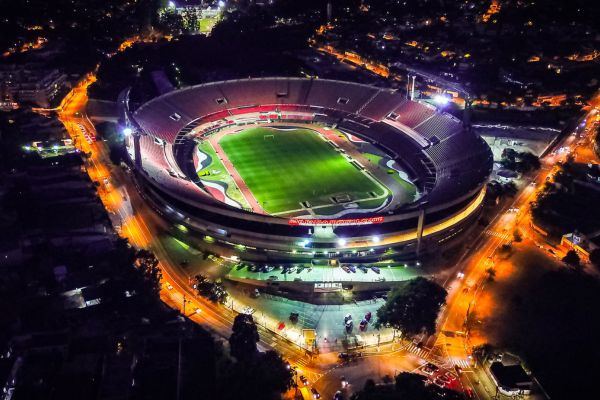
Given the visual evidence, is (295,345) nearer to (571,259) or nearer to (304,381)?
(304,381)

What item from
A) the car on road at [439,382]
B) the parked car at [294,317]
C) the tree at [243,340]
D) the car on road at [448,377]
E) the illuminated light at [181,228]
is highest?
the tree at [243,340]

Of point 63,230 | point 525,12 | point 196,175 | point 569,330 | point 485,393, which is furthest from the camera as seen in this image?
point 525,12

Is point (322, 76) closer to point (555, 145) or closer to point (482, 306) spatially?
point (555, 145)

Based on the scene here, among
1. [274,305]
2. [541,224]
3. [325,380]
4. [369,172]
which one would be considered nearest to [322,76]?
[369,172]

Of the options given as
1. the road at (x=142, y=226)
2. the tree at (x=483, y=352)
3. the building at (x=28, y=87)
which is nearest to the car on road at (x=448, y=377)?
the tree at (x=483, y=352)

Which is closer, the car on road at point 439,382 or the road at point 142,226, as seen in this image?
the car on road at point 439,382

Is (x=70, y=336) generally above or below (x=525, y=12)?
below

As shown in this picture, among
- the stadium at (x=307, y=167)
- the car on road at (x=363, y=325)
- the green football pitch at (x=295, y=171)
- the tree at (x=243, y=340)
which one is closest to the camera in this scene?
the tree at (x=243, y=340)

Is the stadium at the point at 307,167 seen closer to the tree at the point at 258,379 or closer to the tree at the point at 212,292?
the tree at the point at 212,292
